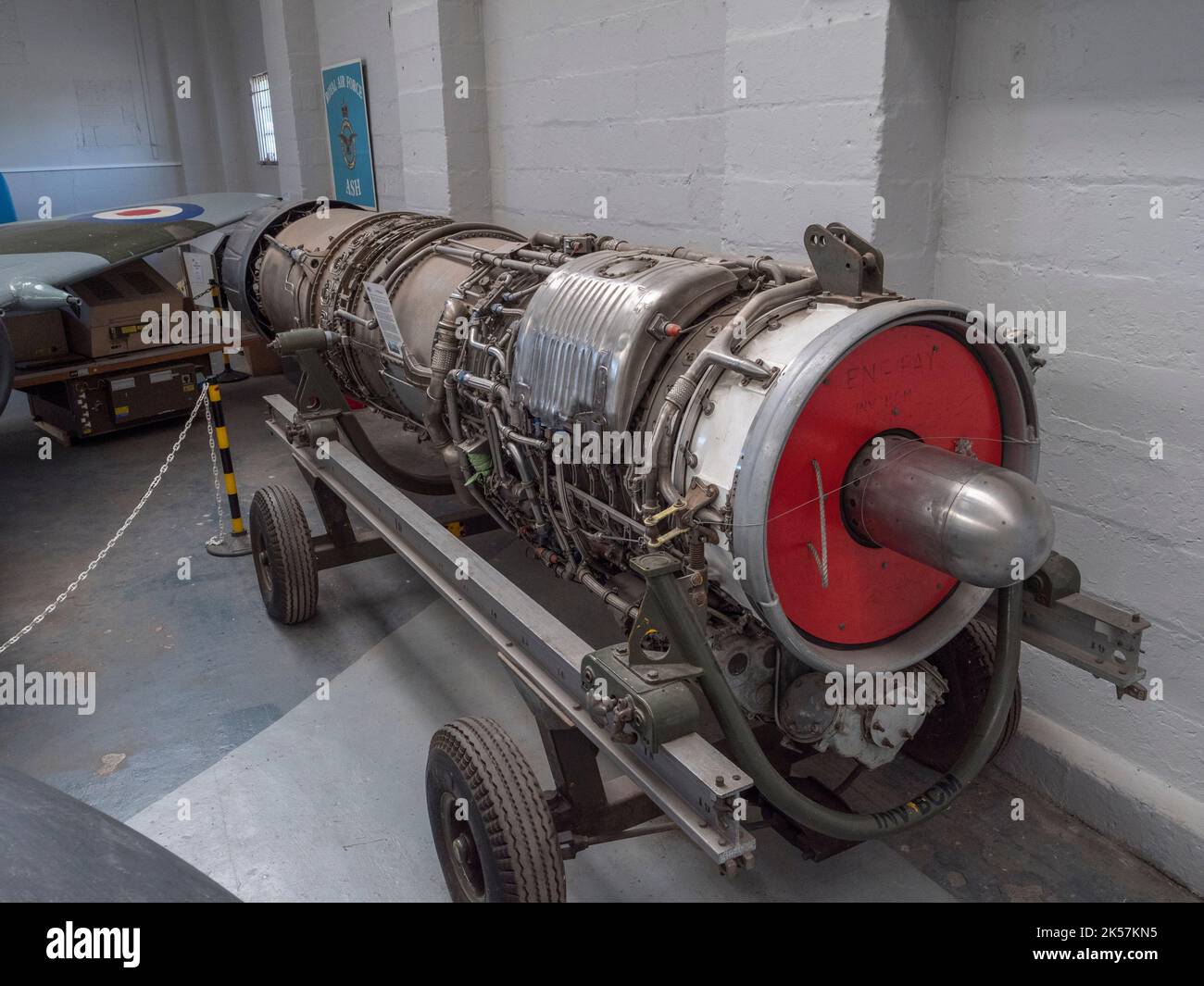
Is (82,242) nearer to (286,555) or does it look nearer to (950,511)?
(286,555)

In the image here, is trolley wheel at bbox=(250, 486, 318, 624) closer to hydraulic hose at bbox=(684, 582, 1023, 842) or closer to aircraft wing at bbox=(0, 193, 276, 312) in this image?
hydraulic hose at bbox=(684, 582, 1023, 842)

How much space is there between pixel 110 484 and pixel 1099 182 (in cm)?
525

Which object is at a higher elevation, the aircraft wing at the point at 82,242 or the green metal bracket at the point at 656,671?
the aircraft wing at the point at 82,242

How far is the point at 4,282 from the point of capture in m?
5.02

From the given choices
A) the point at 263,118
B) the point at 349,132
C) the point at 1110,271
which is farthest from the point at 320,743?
the point at 263,118

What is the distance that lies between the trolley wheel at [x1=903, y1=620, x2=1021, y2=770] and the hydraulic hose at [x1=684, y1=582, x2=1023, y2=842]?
30 centimetres

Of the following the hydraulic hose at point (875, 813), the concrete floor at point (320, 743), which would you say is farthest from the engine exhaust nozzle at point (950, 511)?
the concrete floor at point (320, 743)

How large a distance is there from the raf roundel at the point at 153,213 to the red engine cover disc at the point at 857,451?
602 cm

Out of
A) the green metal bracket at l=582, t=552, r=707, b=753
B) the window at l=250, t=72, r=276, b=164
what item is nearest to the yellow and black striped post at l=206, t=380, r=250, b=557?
the green metal bracket at l=582, t=552, r=707, b=753

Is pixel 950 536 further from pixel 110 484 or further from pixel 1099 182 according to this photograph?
pixel 110 484

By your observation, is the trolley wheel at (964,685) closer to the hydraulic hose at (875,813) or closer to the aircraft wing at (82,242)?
the hydraulic hose at (875,813)

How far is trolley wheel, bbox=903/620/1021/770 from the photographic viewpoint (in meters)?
2.39

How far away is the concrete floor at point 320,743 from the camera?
237 centimetres

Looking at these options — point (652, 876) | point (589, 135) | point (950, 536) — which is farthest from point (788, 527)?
point (589, 135)
